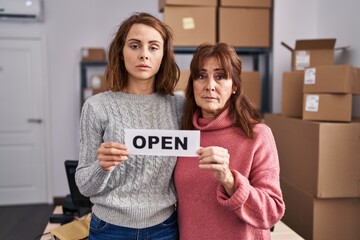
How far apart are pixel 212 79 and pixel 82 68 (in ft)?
9.30

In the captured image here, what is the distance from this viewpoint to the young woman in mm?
1005

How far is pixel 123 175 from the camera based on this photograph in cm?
102

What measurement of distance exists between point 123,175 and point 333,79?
1337 mm

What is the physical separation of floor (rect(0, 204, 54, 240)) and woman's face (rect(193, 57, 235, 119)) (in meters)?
2.58

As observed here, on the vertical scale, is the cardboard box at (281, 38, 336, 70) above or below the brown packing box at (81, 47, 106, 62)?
below

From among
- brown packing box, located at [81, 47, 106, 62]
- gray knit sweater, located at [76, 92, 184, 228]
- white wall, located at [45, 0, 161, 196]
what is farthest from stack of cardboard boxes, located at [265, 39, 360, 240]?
white wall, located at [45, 0, 161, 196]

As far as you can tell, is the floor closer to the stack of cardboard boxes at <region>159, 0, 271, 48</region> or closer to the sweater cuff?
the stack of cardboard boxes at <region>159, 0, 271, 48</region>

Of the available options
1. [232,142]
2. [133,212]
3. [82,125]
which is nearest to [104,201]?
[133,212]

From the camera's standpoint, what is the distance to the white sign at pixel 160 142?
907 mm

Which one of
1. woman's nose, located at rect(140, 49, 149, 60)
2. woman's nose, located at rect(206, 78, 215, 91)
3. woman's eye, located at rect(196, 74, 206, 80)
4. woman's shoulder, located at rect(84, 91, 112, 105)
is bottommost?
woman's shoulder, located at rect(84, 91, 112, 105)

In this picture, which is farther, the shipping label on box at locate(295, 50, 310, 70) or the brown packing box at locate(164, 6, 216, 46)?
the brown packing box at locate(164, 6, 216, 46)

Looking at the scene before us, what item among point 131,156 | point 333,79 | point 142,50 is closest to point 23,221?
point 131,156

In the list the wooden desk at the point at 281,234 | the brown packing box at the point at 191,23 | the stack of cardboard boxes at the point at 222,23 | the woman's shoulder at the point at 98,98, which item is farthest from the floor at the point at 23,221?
the woman's shoulder at the point at 98,98

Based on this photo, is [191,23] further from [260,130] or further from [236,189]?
[236,189]
